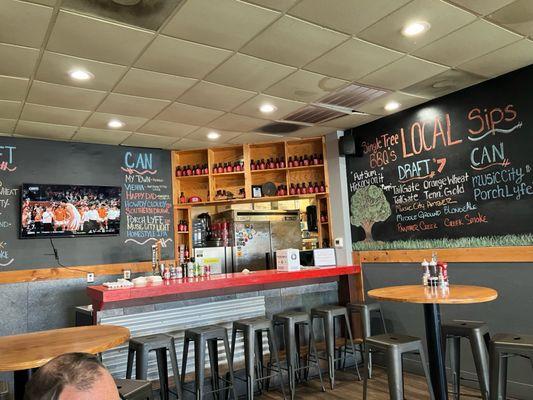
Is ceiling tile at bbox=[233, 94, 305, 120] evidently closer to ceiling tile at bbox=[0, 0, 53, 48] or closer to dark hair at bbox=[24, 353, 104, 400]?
ceiling tile at bbox=[0, 0, 53, 48]

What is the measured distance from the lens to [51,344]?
2.11 meters

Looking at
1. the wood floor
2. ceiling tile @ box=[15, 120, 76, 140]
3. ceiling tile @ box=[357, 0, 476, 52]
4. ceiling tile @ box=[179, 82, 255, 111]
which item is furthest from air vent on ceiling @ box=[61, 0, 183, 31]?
the wood floor

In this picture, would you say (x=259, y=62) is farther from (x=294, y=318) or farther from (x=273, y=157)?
(x=273, y=157)

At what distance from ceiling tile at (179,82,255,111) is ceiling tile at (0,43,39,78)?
1.27 meters

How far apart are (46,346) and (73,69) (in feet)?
6.97

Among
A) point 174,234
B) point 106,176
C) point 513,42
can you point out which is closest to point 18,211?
point 106,176

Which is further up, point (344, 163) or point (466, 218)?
point (344, 163)

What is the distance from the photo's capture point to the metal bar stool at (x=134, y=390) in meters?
2.14

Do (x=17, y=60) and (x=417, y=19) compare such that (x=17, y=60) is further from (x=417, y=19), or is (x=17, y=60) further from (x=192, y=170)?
(x=192, y=170)

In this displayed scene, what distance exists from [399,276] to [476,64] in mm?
2338

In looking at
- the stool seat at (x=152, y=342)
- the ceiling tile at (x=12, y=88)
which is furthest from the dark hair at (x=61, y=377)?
the ceiling tile at (x=12, y=88)

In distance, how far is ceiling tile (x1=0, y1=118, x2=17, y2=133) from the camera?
4.29 metres

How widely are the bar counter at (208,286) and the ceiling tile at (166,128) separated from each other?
183 centimetres

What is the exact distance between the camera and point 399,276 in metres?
4.64
